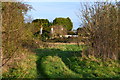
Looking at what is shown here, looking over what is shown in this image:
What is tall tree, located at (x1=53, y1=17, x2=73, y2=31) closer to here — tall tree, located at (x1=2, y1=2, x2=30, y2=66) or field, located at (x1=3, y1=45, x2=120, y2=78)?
field, located at (x1=3, y1=45, x2=120, y2=78)

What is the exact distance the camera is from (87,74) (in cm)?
739

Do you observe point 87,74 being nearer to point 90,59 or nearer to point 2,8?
point 90,59

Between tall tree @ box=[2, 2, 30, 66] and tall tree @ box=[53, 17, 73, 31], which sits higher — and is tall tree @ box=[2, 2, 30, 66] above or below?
below

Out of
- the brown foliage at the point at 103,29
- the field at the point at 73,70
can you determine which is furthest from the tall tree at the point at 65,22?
the field at the point at 73,70

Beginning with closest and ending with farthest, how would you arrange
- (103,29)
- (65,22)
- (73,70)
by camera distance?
(73,70) → (103,29) → (65,22)

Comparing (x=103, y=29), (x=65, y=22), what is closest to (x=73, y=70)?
(x=103, y=29)

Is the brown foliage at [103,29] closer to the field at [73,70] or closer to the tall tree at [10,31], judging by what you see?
the field at [73,70]

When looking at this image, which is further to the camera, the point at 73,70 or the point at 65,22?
the point at 65,22

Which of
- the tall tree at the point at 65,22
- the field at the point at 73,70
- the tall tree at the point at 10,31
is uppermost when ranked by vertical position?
the tall tree at the point at 65,22

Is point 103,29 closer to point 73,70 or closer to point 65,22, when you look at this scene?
point 73,70

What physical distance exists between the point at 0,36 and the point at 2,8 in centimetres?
82

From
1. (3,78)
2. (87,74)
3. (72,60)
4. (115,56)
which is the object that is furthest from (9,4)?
(115,56)

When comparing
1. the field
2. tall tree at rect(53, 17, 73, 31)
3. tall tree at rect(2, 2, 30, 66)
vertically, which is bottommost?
the field

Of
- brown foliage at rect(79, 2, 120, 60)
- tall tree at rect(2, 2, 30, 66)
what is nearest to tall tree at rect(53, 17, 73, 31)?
brown foliage at rect(79, 2, 120, 60)
